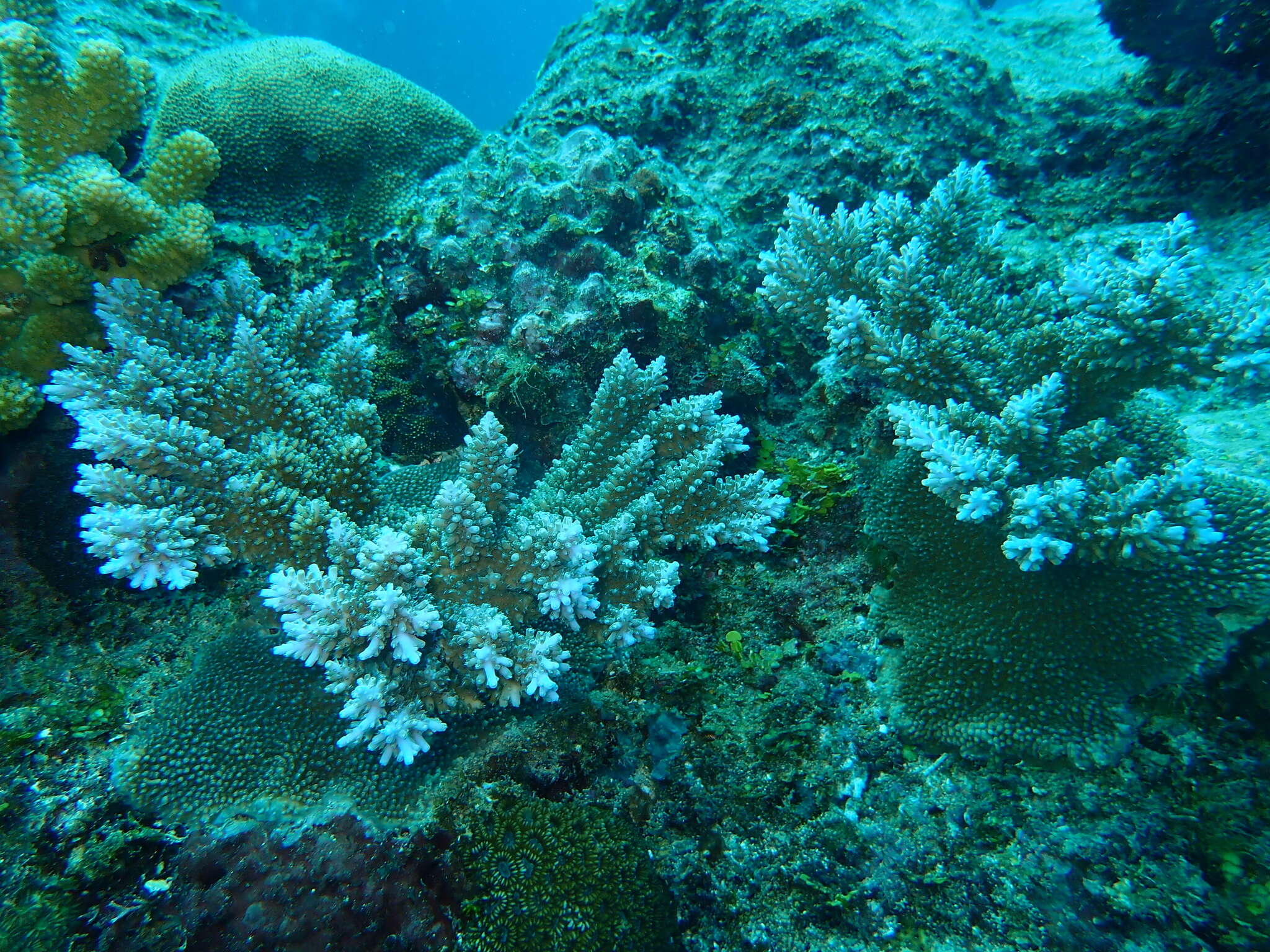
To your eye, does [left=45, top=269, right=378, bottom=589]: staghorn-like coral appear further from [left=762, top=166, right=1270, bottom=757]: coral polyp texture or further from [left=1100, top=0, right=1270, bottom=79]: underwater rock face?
[left=1100, top=0, right=1270, bottom=79]: underwater rock face

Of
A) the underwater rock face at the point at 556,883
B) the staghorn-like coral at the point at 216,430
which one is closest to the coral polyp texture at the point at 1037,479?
the underwater rock face at the point at 556,883

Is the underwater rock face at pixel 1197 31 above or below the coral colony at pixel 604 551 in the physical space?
above

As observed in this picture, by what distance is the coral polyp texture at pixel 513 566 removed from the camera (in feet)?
7.66

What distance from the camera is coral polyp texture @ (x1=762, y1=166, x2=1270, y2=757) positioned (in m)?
2.19

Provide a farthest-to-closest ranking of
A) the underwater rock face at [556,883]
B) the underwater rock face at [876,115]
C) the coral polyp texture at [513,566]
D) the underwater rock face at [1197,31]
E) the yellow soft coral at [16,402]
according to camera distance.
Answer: the underwater rock face at [876,115]
the underwater rock face at [1197,31]
the yellow soft coral at [16,402]
the coral polyp texture at [513,566]
the underwater rock face at [556,883]

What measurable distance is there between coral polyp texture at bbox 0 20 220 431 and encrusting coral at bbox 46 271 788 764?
0.28 m

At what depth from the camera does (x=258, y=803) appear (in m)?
2.31

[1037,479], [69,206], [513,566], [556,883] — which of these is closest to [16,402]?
[69,206]

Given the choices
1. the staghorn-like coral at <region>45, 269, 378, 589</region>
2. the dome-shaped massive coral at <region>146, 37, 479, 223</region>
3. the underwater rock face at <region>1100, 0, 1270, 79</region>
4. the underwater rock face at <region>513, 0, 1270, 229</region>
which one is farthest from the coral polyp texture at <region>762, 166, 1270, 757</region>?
the dome-shaped massive coral at <region>146, 37, 479, 223</region>

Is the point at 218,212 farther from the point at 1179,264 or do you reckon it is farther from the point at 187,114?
the point at 1179,264

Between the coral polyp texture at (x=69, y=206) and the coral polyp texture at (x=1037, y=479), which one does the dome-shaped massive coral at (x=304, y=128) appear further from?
the coral polyp texture at (x=1037, y=479)

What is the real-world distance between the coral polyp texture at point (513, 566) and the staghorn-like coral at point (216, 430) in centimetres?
32

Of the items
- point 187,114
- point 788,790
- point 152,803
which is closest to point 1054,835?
point 788,790

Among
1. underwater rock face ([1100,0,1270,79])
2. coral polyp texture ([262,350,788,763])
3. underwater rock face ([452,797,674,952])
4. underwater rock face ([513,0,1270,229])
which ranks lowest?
underwater rock face ([452,797,674,952])
